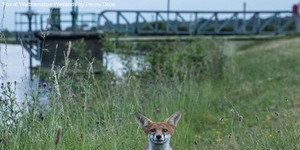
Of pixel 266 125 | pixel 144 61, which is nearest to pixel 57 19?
pixel 144 61

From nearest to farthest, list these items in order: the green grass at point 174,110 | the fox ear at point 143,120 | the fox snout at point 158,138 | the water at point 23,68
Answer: the fox snout at point 158,138, the fox ear at point 143,120, the water at point 23,68, the green grass at point 174,110

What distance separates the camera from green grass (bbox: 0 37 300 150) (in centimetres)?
607

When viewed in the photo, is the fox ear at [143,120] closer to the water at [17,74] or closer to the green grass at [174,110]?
the green grass at [174,110]

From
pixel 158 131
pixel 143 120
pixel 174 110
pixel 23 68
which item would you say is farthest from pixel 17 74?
pixel 158 131

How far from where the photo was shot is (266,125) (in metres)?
9.38

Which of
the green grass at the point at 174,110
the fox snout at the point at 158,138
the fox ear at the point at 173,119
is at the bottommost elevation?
the green grass at the point at 174,110

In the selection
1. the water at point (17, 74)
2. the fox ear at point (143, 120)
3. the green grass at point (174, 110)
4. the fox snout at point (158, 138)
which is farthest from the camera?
the green grass at point (174, 110)

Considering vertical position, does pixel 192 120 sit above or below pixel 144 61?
below

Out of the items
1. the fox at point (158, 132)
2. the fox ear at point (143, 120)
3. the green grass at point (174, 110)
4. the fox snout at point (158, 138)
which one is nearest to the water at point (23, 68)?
the green grass at point (174, 110)

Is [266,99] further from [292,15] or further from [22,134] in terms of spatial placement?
[292,15]

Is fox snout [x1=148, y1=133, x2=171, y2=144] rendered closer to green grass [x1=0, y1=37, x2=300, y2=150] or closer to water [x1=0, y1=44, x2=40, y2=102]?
green grass [x1=0, y1=37, x2=300, y2=150]

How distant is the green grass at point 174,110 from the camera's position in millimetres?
6070

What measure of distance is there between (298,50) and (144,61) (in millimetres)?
11411

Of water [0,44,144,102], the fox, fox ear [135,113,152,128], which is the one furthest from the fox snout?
water [0,44,144,102]
